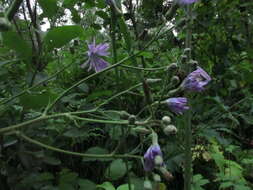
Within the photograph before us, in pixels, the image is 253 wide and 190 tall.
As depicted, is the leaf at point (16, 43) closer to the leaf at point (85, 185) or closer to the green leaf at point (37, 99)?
the green leaf at point (37, 99)

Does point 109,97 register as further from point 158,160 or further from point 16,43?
point 158,160

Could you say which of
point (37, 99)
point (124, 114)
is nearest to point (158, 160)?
point (124, 114)

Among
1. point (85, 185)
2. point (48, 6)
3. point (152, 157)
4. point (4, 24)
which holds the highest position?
point (48, 6)

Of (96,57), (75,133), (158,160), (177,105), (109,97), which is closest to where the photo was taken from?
(158,160)

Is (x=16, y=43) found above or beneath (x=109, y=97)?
above

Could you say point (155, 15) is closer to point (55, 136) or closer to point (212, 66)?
point (212, 66)

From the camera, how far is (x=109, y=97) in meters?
1.61

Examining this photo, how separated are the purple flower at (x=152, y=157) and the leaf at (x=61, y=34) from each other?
0.41 metres

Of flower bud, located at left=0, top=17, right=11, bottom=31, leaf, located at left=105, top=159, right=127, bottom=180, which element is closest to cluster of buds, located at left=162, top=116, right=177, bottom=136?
flower bud, located at left=0, top=17, right=11, bottom=31

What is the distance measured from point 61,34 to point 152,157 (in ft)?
1.45

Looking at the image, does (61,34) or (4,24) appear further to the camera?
(61,34)

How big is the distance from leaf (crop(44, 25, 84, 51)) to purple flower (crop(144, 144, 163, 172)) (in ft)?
1.34

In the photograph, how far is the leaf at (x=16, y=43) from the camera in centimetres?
92

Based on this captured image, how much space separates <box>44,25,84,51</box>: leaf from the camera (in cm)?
94
